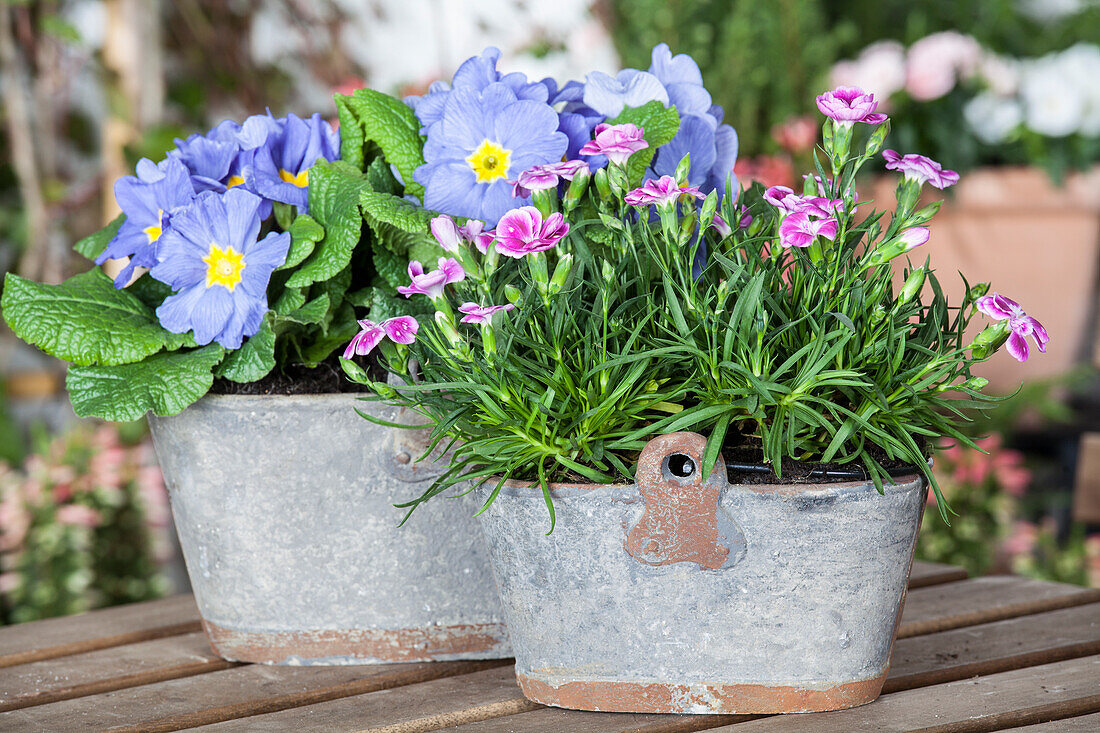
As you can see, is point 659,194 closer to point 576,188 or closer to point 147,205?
point 576,188

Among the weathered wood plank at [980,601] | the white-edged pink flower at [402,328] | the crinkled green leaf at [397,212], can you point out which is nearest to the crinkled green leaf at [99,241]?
the crinkled green leaf at [397,212]

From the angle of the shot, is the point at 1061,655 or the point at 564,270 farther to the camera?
the point at 1061,655

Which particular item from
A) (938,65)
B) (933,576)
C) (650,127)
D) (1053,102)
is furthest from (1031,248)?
(650,127)

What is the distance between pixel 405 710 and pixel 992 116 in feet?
7.02

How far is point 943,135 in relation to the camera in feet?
8.00

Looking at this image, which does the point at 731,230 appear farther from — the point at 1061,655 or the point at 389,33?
the point at 389,33

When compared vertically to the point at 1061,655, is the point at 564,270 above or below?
above

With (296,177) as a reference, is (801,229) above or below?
below

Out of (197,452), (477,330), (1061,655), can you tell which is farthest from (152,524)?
(1061,655)

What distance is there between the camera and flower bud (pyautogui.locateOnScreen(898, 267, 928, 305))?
2.24 feet

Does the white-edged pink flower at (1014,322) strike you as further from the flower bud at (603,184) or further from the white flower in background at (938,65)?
the white flower in background at (938,65)

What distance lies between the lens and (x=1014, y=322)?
2.24 feet

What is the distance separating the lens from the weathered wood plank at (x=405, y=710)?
0.74 m

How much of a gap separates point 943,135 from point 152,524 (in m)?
1.83
